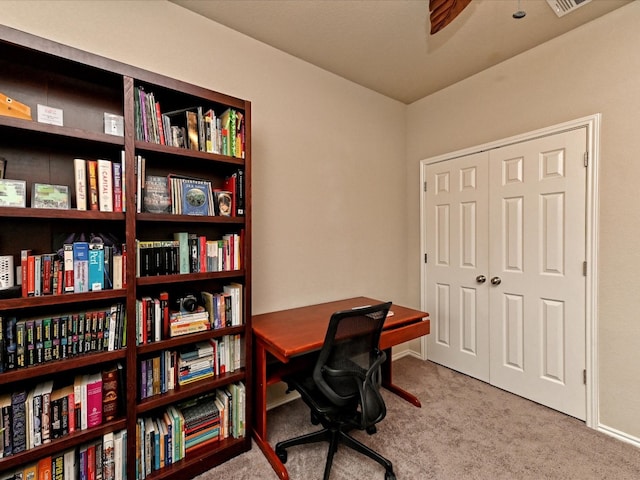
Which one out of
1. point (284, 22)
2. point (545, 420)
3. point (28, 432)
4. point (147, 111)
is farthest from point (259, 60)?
point (545, 420)

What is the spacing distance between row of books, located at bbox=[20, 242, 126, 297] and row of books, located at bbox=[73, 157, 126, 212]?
0.19 meters

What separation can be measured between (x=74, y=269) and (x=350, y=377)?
142 centimetres

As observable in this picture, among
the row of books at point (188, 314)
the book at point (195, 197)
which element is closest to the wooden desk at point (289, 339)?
the row of books at point (188, 314)

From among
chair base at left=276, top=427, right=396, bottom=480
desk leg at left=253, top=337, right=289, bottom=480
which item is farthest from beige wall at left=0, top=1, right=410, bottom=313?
chair base at left=276, top=427, right=396, bottom=480

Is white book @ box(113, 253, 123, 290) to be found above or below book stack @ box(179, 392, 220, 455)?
above

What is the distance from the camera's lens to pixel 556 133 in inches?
81.7

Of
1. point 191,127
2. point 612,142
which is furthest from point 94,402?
point 612,142

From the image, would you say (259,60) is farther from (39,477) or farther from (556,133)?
(39,477)

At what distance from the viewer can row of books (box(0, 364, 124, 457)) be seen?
1.17m

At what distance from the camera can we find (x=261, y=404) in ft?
5.74

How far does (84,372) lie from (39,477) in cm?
41

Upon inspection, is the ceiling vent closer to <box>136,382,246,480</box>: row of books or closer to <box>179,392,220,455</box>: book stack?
<box>136,382,246,480</box>: row of books

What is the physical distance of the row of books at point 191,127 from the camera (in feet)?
4.76

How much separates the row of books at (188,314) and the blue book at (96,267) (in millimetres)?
196
